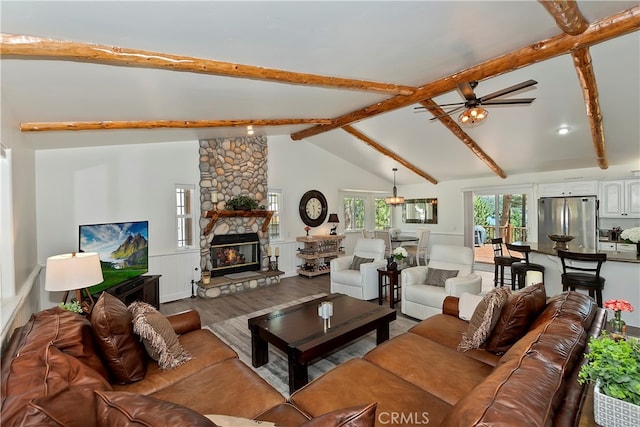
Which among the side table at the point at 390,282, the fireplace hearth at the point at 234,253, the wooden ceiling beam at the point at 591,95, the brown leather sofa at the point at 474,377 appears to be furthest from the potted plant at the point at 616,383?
the fireplace hearth at the point at 234,253

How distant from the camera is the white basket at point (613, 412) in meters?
0.97

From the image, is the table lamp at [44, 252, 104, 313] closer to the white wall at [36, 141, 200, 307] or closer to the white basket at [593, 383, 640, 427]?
the white wall at [36, 141, 200, 307]

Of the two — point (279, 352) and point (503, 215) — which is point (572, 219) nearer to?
point (503, 215)

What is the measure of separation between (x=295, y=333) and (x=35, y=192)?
4.11 m

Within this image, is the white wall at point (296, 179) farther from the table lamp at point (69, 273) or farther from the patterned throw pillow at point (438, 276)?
the table lamp at point (69, 273)

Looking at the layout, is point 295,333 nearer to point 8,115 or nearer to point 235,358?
point 235,358

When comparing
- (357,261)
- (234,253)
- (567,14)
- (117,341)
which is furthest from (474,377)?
(234,253)

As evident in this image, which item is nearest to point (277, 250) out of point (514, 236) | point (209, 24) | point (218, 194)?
point (218, 194)

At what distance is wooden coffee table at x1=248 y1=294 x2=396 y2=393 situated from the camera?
2457 mm

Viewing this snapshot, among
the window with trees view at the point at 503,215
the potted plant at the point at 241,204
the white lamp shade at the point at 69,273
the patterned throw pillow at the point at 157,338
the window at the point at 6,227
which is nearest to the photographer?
the patterned throw pillow at the point at 157,338

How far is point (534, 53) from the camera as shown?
3.15m

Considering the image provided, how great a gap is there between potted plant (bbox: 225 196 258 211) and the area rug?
2.33 meters

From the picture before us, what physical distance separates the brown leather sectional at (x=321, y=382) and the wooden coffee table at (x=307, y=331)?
44 cm

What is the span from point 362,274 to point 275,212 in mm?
2944
